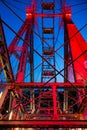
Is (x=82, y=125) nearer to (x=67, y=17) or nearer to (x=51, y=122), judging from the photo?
(x=51, y=122)

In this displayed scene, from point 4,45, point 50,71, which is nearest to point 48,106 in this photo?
point 50,71

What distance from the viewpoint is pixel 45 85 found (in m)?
20.4

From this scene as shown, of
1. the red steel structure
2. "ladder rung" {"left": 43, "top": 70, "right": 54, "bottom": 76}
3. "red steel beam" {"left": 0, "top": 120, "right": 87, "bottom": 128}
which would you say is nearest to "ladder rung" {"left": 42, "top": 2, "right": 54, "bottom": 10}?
the red steel structure

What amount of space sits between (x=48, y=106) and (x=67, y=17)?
921cm

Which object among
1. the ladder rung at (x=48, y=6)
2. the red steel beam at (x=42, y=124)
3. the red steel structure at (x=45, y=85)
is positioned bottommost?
the red steel beam at (x=42, y=124)

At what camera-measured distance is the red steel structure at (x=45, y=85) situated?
13858mm

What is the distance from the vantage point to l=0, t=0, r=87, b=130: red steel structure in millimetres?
13858

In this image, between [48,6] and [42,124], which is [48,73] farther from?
[42,124]

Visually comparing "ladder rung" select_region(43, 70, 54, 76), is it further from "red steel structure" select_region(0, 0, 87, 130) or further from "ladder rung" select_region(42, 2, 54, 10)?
"ladder rung" select_region(42, 2, 54, 10)

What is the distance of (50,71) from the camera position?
34406 mm

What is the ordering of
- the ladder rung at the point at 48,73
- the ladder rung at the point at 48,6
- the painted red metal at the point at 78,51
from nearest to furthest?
1. the painted red metal at the point at 78,51
2. the ladder rung at the point at 48,73
3. the ladder rung at the point at 48,6

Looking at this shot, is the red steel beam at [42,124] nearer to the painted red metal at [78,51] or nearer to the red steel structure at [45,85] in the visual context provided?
the red steel structure at [45,85]

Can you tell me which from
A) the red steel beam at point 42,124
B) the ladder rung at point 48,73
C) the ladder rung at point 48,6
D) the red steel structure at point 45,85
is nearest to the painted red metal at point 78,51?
the red steel structure at point 45,85

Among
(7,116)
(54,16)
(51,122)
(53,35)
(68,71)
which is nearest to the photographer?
(51,122)
